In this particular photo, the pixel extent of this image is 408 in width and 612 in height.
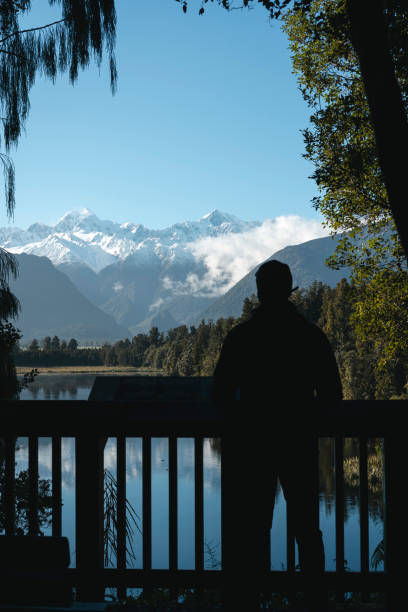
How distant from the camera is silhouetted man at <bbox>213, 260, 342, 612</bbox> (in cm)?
240

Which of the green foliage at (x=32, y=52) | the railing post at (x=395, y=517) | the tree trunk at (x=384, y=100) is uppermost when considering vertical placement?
the green foliage at (x=32, y=52)

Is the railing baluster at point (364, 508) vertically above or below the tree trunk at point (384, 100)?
below

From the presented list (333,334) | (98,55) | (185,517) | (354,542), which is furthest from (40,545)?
(333,334)

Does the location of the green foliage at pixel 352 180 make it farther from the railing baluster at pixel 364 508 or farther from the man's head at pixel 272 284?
the man's head at pixel 272 284

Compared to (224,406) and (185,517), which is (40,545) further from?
(185,517)

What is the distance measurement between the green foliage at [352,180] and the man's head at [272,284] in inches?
247

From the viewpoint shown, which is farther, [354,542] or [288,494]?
[354,542]

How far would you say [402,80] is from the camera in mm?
7609

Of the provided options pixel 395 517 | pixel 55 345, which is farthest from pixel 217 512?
pixel 55 345

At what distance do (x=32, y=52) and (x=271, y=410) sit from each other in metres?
4.16

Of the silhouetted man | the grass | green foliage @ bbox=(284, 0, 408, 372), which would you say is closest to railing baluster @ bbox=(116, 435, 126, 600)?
the silhouetted man

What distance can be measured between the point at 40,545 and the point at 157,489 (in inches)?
1359

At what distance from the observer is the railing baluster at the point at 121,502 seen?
2814 millimetres

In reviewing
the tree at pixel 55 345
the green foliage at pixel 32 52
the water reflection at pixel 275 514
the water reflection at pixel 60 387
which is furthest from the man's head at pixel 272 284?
the tree at pixel 55 345
